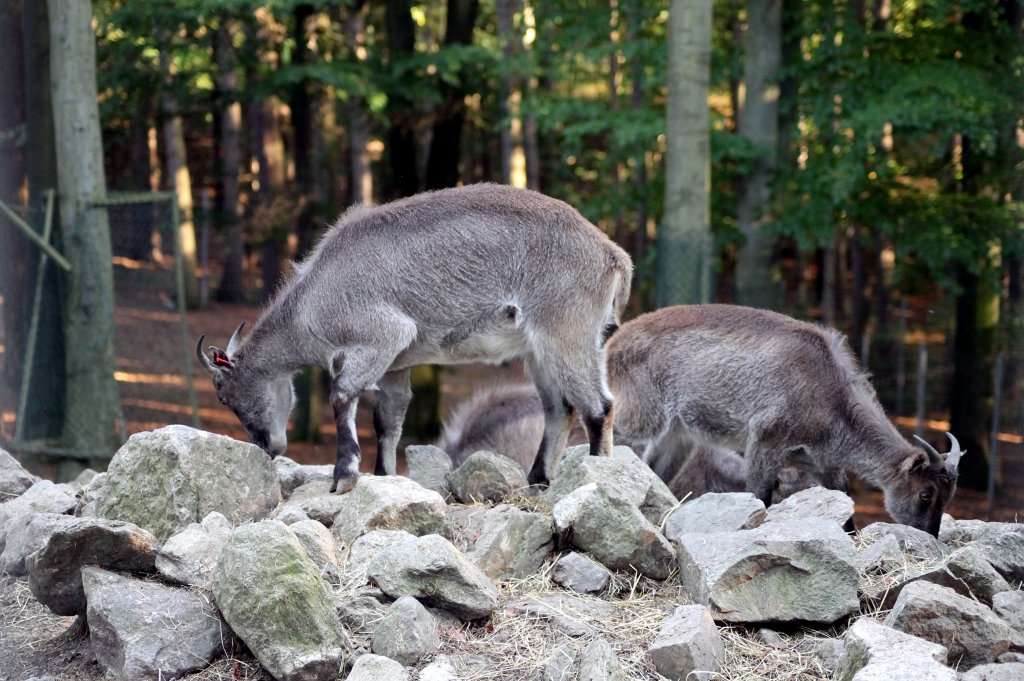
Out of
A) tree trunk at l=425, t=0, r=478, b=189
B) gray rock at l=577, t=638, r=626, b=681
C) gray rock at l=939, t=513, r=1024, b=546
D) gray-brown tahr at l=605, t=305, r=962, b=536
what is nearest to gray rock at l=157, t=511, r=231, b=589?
gray rock at l=577, t=638, r=626, b=681

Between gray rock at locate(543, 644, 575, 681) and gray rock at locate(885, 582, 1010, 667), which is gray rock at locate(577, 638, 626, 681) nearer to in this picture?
gray rock at locate(543, 644, 575, 681)

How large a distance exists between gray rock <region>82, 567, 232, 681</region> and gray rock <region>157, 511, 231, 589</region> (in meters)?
0.11

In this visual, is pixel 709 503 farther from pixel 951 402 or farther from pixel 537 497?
pixel 951 402

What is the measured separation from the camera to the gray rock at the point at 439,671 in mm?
4297

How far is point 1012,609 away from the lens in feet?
15.6

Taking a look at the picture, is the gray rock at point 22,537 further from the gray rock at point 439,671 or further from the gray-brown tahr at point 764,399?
the gray-brown tahr at point 764,399

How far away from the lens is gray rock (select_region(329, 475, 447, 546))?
17.5ft

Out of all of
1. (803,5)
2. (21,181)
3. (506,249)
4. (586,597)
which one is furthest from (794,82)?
(586,597)

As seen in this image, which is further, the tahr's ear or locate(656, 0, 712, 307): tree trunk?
locate(656, 0, 712, 307): tree trunk

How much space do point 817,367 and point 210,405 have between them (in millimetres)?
11387

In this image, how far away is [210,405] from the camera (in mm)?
16703

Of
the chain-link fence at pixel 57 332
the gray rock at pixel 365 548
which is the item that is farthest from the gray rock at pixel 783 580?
the chain-link fence at pixel 57 332

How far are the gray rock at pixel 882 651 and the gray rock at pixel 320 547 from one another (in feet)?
7.18

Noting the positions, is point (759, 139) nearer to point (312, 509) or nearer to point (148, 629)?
point (312, 509)
